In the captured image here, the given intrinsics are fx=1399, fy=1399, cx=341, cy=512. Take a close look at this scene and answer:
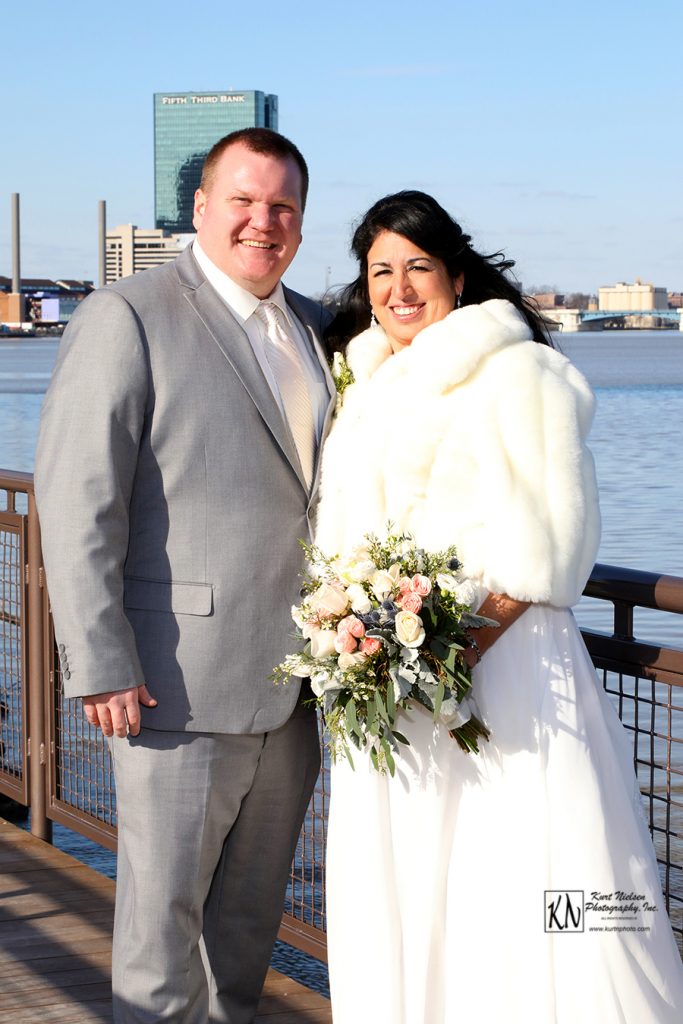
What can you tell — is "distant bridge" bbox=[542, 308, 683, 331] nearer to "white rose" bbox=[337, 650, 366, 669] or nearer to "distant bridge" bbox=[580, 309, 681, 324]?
"distant bridge" bbox=[580, 309, 681, 324]

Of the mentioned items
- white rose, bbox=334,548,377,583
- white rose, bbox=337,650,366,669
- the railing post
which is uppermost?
white rose, bbox=334,548,377,583

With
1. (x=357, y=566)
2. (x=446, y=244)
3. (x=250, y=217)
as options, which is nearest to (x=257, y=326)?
(x=250, y=217)

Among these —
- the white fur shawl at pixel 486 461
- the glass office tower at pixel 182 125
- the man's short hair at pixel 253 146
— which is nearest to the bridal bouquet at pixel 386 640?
the white fur shawl at pixel 486 461

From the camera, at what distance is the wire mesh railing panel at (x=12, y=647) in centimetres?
470

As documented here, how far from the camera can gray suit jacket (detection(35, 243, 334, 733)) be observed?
2.89m

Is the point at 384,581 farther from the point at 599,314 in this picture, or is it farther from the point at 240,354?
the point at 599,314

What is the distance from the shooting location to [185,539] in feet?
9.77

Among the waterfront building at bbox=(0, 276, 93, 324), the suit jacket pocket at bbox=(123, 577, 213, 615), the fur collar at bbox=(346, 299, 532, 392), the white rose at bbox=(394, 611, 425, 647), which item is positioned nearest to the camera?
the white rose at bbox=(394, 611, 425, 647)

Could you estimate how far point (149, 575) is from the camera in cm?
300

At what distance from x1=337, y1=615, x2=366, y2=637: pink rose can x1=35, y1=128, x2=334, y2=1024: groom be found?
46 cm

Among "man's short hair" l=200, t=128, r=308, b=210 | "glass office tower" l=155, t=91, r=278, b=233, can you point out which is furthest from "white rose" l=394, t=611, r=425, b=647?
"glass office tower" l=155, t=91, r=278, b=233

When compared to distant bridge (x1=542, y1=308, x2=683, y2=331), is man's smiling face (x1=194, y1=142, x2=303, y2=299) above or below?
below

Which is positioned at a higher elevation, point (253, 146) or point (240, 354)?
point (253, 146)

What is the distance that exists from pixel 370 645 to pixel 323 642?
0.10 metres
